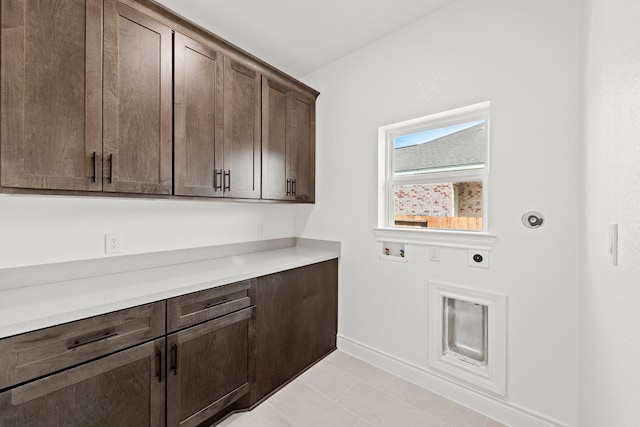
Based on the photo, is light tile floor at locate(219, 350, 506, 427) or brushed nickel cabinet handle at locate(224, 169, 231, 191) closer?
light tile floor at locate(219, 350, 506, 427)

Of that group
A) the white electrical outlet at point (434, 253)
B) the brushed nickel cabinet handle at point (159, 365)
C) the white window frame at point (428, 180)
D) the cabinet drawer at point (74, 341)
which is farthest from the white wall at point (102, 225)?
the white electrical outlet at point (434, 253)

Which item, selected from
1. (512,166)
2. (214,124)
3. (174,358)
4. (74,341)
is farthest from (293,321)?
(512,166)

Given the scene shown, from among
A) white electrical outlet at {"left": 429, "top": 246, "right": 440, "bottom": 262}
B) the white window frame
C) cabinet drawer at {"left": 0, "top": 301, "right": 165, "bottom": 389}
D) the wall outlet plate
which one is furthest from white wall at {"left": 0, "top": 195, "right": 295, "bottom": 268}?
the wall outlet plate

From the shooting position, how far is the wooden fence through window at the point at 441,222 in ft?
6.58

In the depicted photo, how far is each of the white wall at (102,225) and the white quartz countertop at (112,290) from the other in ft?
0.57

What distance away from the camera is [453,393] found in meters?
1.98

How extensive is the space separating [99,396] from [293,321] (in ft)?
4.02

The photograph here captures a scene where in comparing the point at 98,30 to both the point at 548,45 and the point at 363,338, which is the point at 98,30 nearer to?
the point at 548,45

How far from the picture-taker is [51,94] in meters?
1.29

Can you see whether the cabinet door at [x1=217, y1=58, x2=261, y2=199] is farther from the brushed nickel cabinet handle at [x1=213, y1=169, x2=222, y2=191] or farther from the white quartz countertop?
the white quartz countertop

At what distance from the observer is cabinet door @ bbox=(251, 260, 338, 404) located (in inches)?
77.2

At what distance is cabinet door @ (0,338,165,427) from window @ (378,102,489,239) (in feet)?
6.11

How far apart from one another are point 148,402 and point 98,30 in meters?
1.91

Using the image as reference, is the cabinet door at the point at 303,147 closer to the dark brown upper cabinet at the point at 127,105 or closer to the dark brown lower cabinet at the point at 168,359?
the dark brown upper cabinet at the point at 127,105
